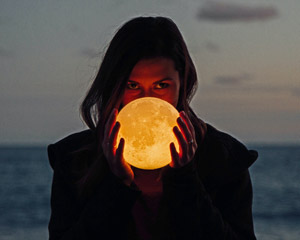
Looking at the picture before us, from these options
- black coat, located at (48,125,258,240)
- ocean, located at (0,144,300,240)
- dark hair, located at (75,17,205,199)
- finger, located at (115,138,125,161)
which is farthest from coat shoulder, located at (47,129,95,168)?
ocean, located at (0,144,300,240)

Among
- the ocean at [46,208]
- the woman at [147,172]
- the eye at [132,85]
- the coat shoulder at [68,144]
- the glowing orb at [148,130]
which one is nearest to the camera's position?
the glowing orb at [148,130]

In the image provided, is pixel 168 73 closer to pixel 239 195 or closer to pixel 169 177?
pixel 169 177

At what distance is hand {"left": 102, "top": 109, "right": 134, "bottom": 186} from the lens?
2.87 meters

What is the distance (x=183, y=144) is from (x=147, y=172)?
694mm

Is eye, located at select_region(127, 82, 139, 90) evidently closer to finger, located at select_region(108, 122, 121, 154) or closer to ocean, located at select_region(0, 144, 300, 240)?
finger, located at select_region(108, 122, 121, 154)

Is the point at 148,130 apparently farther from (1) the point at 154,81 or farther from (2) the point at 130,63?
(2) the point at 130,63

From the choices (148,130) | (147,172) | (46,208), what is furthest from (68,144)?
(46,208)

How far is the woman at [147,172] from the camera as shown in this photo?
299 centimetres

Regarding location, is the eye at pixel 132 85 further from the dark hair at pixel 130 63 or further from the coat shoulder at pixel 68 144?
the coat shoulder at pixel 68 144

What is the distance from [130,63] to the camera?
3168 millimetres

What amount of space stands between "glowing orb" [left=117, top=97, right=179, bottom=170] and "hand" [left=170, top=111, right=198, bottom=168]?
0.11 ft

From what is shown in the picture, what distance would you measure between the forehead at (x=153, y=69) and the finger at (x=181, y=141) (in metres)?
0.40

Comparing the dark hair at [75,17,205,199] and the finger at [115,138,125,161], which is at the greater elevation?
the dark hair at [75,17,205,199]

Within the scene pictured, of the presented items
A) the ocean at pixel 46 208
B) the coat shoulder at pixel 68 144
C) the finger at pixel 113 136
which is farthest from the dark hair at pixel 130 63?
the ocean at pixel 46 208
